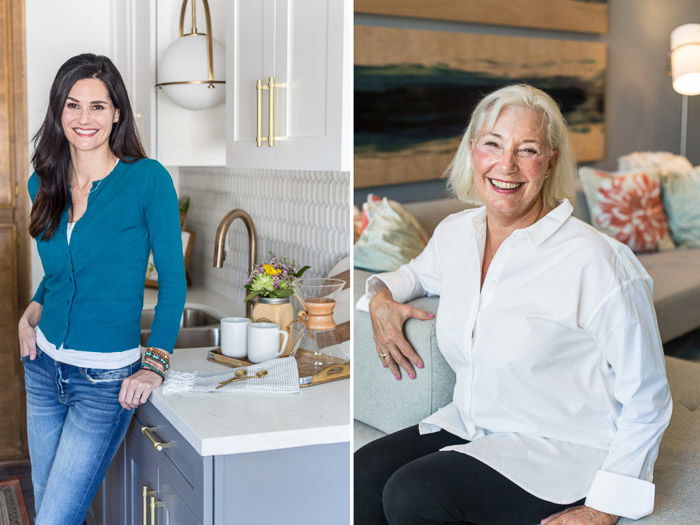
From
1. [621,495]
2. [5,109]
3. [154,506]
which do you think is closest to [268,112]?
[154,506]

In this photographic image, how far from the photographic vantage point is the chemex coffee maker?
1767 millimetres

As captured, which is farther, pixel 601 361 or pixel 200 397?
pixel 200 397

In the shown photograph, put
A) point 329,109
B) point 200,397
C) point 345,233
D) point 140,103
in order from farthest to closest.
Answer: point 140,103 → point 345,233 → point 200,397 → point 329,109

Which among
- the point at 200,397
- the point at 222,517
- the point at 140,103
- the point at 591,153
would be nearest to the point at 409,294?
the point at 591,153

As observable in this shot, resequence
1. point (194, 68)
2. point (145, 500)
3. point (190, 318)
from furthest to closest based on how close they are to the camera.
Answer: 1. point (190, 318)
2. point (194, 68)
3. point (145, 500)

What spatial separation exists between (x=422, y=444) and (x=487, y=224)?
170 mm

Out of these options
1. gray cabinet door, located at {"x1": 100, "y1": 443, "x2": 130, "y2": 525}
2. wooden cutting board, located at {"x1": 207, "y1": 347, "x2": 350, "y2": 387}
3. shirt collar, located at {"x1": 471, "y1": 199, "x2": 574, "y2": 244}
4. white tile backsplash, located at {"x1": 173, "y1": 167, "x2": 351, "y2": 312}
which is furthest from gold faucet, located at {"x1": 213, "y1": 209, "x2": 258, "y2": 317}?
shirt collar, located at {"x1": 471, "y1": 199, "x2": 574, "y2": 244}

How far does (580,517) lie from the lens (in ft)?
1.44

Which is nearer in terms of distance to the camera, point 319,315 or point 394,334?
point 394,334

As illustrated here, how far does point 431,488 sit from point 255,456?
0.91 m

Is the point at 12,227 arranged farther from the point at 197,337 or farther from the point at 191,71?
the point at 191,71

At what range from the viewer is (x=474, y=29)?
1.60 ft

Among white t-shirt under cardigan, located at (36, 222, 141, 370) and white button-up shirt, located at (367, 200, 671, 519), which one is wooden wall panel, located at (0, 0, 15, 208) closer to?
white t-shirt under cardigan, located at (36, 222, 141, 370)

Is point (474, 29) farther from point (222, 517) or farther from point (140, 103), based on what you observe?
point (140, 103)
